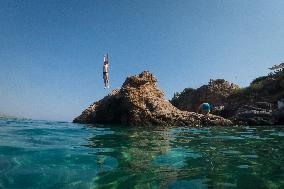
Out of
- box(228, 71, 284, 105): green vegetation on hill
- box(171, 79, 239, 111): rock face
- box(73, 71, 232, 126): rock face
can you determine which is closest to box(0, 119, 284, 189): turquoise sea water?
box(73, 71, 232, 126): rock face

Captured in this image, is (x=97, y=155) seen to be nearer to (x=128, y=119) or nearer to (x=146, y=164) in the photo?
(x=146, y=164)

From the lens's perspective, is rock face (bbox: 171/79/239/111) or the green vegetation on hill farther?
rock face (bbox: 171/79/239/111)

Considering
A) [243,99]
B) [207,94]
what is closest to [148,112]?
[243,99]

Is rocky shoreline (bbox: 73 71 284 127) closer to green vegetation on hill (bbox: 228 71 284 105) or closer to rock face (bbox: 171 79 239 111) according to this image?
green vegetation on hill (bbox: 228 71 284 105)

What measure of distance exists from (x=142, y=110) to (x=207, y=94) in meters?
Result: 24.4

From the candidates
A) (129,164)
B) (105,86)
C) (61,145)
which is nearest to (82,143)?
(61,145)

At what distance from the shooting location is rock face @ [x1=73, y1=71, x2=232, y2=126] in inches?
638

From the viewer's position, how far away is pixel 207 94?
38844 mm

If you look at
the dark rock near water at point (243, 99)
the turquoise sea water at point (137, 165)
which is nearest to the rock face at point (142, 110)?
the dark rock near water at point (243, 99)

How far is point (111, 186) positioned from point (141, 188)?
1.91 ft

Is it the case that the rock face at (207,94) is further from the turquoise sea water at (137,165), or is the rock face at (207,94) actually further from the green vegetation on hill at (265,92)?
the turquoise sea water at (137,165)

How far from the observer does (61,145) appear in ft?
26.8

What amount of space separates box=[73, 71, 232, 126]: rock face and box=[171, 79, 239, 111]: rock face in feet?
65.1

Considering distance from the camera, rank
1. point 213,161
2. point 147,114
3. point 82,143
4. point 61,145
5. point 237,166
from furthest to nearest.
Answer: point 147,114
point 82,143
point 61,145
point 213,161
point 237,166
